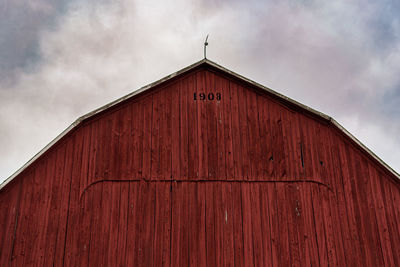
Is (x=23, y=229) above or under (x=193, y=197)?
under

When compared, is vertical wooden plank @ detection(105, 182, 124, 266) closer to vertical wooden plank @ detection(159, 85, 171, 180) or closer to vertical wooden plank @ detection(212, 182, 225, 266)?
vertical wooden plank @ detection(159, 85, 171, 180)

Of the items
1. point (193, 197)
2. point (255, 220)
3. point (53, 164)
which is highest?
point (53, 164)

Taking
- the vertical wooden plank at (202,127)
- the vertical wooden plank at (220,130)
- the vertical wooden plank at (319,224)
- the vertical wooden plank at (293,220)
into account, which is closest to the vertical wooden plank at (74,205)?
the vertical wooden plank at (202,127)

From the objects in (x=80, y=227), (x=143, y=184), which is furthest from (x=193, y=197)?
(x=80, y=227)

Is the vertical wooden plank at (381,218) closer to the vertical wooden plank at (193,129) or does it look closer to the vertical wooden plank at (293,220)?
the vertical wooden plank at (293,220)

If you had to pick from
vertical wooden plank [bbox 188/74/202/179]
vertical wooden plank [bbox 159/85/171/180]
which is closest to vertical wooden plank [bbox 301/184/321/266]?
A: vertical wooden plank [bbox 188/74/202/179]

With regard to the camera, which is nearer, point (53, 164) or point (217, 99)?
point (53, 164)

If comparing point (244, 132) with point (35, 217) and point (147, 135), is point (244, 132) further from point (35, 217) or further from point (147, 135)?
point (35, 217)

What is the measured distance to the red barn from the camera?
7.53m

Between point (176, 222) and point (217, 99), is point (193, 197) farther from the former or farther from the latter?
point (217, 99)

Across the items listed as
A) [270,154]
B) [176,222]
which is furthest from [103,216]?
[270,154]

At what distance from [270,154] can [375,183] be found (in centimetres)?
273

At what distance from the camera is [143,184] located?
791 cm

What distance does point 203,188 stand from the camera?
801 centimetres
